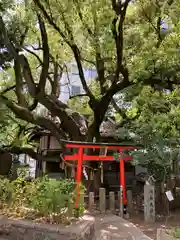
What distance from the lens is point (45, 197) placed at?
17.1ft

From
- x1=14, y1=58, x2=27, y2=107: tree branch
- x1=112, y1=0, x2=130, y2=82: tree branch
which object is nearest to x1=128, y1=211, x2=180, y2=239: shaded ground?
x1=112, y1=0, x2=130, y2=82: tree branch

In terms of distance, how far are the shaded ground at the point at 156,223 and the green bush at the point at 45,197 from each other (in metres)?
1.97

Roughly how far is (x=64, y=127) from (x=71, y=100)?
3550mm

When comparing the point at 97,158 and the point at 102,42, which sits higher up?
the point at 102,42

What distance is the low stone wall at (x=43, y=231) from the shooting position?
472cm

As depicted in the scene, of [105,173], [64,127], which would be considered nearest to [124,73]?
[64,127]

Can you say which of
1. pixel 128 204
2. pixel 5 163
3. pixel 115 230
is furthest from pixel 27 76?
pixel 5 163

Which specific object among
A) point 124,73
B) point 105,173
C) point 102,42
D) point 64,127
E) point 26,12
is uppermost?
point 26,12

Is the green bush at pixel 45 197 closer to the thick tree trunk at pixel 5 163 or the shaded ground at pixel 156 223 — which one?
the shaded ground at pixel 156 223

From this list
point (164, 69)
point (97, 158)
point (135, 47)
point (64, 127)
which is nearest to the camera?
point (97, 158)

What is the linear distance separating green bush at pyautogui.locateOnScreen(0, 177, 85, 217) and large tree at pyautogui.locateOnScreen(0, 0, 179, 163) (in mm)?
4843

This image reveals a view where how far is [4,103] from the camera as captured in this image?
10125mm

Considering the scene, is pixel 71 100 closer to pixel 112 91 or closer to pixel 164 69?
pixel 112 91

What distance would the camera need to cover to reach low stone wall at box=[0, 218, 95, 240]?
186 inches
